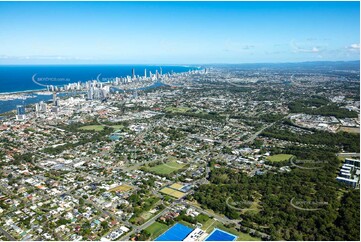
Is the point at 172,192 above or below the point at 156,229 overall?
above

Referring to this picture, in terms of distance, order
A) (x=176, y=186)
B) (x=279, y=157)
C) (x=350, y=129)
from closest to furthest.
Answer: (x=176, y=186) < (x=279, y=157) < (x=350, y=129)

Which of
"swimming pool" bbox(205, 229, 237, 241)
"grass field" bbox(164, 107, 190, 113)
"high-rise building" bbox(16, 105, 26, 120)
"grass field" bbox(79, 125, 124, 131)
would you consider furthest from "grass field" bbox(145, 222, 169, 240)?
"grass field" bbox(164, 107, 190, 113)

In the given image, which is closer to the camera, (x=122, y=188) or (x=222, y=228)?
(x=222, y=228)

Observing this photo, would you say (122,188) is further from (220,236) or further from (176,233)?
(220,236)

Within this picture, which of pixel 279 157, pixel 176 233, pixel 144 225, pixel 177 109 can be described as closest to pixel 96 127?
pixel 177 109

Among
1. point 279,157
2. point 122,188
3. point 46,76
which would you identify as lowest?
point 122,188

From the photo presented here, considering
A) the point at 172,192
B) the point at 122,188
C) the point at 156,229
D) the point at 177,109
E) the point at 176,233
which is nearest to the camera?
the point at 176,233

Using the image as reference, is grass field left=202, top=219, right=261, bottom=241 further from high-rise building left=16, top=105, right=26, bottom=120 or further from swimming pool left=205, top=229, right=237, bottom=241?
high-rise building left=16, top=105, right=26, bottom=120

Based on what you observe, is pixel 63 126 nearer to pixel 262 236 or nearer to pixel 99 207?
pixel 99 207

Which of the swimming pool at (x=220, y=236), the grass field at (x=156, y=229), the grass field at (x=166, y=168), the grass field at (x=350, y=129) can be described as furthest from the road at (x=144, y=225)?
the grass field at (x=350, y=129)
